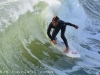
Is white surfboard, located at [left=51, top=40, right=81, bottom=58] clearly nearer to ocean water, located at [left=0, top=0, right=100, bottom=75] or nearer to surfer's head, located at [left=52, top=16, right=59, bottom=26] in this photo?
ocean water, located at [left=0, top=0, right=100, bottom=75]

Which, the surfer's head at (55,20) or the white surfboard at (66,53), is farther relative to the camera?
Answer: the white surfboard at (66,53)

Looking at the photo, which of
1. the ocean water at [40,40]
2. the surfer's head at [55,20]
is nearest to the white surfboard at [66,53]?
the ocean water at [40,40]

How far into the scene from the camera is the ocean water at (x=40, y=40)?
8.63m

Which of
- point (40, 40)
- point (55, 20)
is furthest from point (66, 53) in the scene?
point (55, 20)

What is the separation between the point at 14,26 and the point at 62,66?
10.3 feet

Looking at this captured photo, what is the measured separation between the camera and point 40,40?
1051 cm

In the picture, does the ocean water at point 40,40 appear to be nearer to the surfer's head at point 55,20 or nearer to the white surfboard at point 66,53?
the white surfboard at point 66,53

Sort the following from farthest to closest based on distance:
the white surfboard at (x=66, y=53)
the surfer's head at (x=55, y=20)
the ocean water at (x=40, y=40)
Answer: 1. the white surfboard at (x=66, y=53)
2. the surfer's head at (x=55, y=20)
3. the ocean water at (x=40, y=40)

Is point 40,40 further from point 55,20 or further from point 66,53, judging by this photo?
point 55,20

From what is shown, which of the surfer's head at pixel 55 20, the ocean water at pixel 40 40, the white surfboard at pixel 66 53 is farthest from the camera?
the white surfboard at pixel 66 53

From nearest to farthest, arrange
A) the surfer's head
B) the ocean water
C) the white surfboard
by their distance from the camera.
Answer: the ocean water, the surfer's head, the white surfboard

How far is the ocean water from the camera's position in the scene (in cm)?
863

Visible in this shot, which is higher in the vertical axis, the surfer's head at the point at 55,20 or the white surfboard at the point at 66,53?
the surfer's head at the point at 55,20

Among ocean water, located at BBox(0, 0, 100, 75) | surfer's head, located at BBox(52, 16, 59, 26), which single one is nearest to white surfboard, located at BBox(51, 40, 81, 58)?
ocean water, located at BBox(0, 0, 100, 75)
